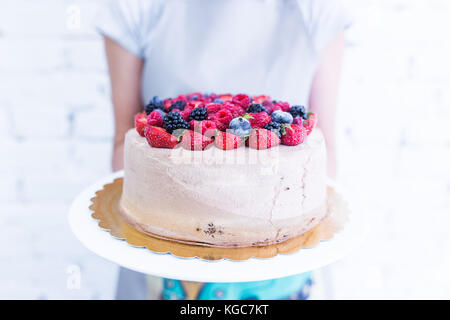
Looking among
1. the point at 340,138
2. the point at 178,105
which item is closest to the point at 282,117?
the point at 178,105

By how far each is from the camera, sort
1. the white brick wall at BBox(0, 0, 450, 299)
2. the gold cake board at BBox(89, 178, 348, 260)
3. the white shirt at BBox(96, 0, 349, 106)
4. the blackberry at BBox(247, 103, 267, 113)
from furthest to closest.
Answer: the white brick wall at BBox(0, 0, 450, 299) → the white shirt at BBox(96, 0, 349, 106) → the blackberry at BBox(247, 103, 267, 113) → the gold cake board at BBox(89, 178, 348, 260)

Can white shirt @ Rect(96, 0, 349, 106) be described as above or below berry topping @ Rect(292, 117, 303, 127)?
above

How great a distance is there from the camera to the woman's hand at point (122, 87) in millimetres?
1267

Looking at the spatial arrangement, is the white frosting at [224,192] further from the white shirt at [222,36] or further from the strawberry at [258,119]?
the white shirt at [222,36]

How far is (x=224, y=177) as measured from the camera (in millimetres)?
801

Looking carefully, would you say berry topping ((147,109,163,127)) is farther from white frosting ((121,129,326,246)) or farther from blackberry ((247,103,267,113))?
blackberry ((247,103,267,113))

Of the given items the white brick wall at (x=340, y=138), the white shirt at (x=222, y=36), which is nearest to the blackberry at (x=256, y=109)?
the white shirt at (x=222, y=36)

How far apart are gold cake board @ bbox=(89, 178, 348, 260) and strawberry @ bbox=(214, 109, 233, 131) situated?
0.25 m

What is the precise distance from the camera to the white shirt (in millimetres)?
1243

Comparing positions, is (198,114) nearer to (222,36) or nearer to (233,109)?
(233,109)

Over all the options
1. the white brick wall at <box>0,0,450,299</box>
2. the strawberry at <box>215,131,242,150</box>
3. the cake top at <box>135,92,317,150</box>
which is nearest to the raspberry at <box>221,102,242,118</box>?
the cake top at <box>135,92,317,150</box>

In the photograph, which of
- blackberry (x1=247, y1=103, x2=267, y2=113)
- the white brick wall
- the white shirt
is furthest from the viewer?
the white brick wall

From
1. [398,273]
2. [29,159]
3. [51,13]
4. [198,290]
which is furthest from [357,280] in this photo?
[51,13]

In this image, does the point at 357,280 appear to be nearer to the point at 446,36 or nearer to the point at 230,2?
the point at 446,36
